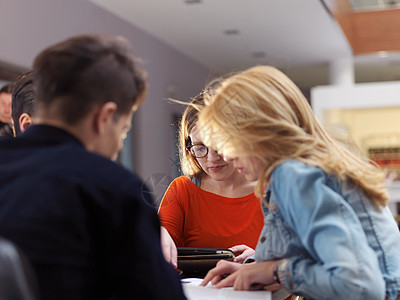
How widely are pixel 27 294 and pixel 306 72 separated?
10.6 meters

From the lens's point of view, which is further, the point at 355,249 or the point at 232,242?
the point at 232,242

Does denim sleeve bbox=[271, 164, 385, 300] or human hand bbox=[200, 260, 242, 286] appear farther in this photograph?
human hand bbox=[200, 260, 242, 286]

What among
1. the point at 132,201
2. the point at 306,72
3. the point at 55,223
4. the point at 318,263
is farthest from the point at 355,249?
the point at 306,72

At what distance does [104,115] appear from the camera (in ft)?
3.23

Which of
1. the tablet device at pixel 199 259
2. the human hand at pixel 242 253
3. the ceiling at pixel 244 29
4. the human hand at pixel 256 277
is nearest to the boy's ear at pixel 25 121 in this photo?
the tablet device at pixel 199 259

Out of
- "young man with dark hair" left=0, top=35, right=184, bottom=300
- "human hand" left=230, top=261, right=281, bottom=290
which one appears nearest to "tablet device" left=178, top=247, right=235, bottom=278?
"human hand" left=230, top=261, right=281, bottom=290

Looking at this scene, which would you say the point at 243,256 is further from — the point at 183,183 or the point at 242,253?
the point at 183,183

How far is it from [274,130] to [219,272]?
412 mm

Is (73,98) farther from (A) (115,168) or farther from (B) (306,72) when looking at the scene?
(B) (306,72)

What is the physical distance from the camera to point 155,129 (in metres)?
7.68

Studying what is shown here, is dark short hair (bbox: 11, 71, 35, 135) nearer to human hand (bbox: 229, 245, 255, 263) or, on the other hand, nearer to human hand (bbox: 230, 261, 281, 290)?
human hand (bbox: 229, 245, 255, 263)

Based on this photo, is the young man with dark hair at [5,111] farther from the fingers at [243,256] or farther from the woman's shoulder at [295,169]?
the woman's shoulder at [295,169]

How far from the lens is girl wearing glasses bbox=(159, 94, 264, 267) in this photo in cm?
201

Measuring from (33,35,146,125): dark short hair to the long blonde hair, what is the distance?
0.36m
